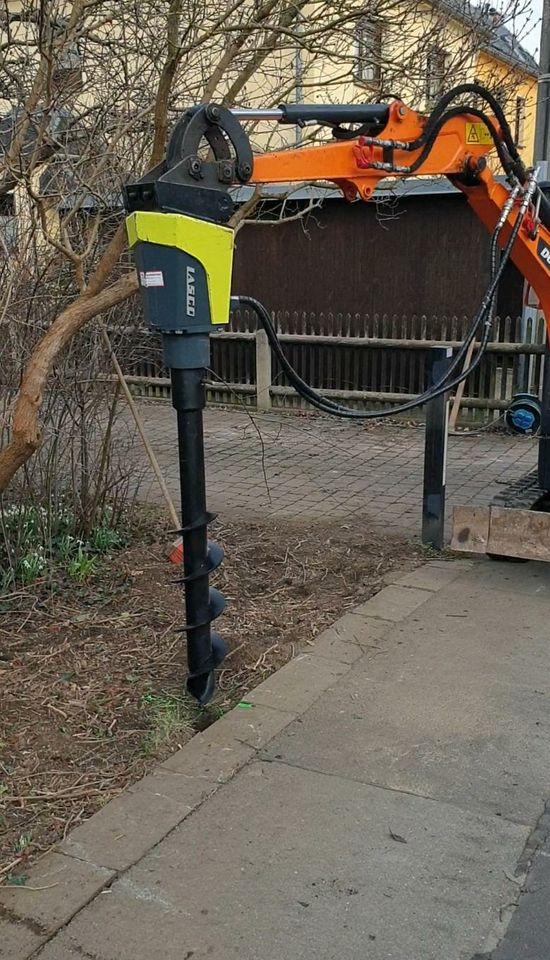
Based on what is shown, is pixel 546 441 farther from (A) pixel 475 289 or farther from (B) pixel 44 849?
(A) pixel 475 289

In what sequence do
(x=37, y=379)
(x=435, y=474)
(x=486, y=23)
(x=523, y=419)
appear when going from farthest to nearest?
(x=523, y=419), (x=486, y=23), (x=435, y=474), (x=37, y=379)

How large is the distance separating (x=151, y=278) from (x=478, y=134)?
2.25m

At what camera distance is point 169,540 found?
614 cm

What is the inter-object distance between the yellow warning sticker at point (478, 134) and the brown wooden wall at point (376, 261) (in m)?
5.94

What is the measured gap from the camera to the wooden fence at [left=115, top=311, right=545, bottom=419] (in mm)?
10633

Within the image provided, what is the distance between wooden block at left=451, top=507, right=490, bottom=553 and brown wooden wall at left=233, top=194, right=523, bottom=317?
5917mm

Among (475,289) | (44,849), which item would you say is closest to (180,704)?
(44,849)

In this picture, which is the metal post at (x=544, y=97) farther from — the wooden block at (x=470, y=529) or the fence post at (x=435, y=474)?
the wooden block at (x=470, y=529)

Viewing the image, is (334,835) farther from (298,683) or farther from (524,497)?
(524,497)

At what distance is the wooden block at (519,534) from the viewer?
5402 millimetres

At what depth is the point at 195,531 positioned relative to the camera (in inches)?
149

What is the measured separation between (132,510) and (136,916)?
3933 millimetres

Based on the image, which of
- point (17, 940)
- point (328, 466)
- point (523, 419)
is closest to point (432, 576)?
point (328, 466)

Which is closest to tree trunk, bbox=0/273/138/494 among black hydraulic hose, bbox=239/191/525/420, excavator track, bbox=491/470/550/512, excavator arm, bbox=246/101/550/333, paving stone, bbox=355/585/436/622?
black hydraulic hose, bbox=239/191/525/420
